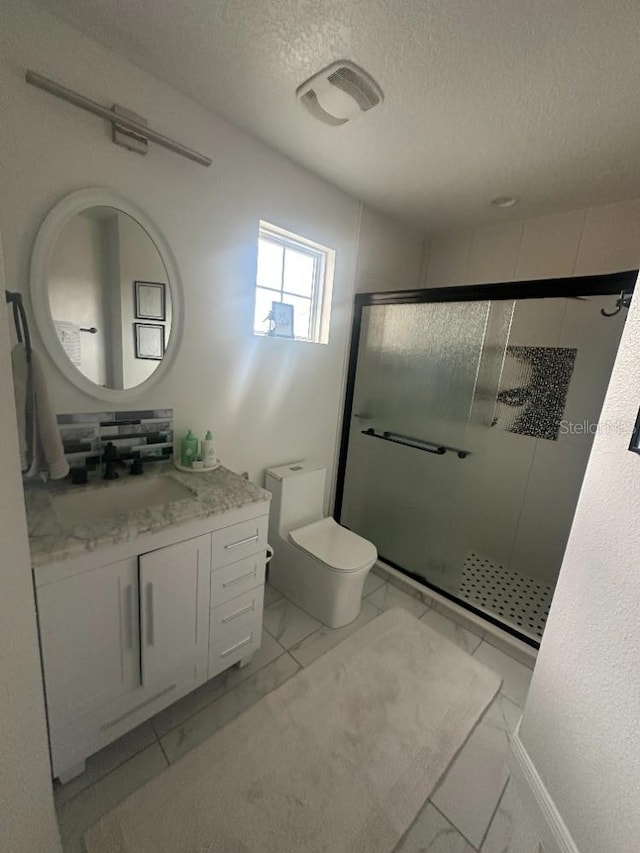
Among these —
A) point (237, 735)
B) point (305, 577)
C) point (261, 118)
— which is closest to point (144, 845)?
point (237, 735)

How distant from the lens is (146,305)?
1.43 metres

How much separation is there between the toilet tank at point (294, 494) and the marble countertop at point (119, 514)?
0.44 m

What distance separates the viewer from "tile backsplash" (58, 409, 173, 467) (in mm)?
1314

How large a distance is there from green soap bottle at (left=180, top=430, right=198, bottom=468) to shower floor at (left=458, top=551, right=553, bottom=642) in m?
1.71

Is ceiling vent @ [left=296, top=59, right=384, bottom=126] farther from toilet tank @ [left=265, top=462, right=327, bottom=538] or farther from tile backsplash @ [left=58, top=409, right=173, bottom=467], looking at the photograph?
toilet tank @ [left=265, top=462, right=327, bottom=538]

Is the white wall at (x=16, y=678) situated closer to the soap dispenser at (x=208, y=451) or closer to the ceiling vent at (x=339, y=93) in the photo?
the soap dispenser at (x=208, y=451)

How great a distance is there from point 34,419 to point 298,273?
1531mm

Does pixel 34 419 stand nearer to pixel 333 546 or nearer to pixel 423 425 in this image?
pixel 333 546

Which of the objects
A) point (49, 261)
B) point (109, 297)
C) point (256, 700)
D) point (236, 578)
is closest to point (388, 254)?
point (109, 297)

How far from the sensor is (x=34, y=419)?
3.58 feet

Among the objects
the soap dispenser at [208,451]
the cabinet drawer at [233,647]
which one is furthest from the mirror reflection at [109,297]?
the cabinet drawer at [233,647]

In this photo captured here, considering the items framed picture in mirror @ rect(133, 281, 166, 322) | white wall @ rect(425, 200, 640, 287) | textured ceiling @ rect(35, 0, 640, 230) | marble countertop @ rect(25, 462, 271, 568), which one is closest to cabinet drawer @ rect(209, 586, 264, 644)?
marble countertop @ rect(25, 462, 271, 568)

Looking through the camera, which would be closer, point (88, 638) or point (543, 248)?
point (88, 638)

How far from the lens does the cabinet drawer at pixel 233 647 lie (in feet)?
4.39
